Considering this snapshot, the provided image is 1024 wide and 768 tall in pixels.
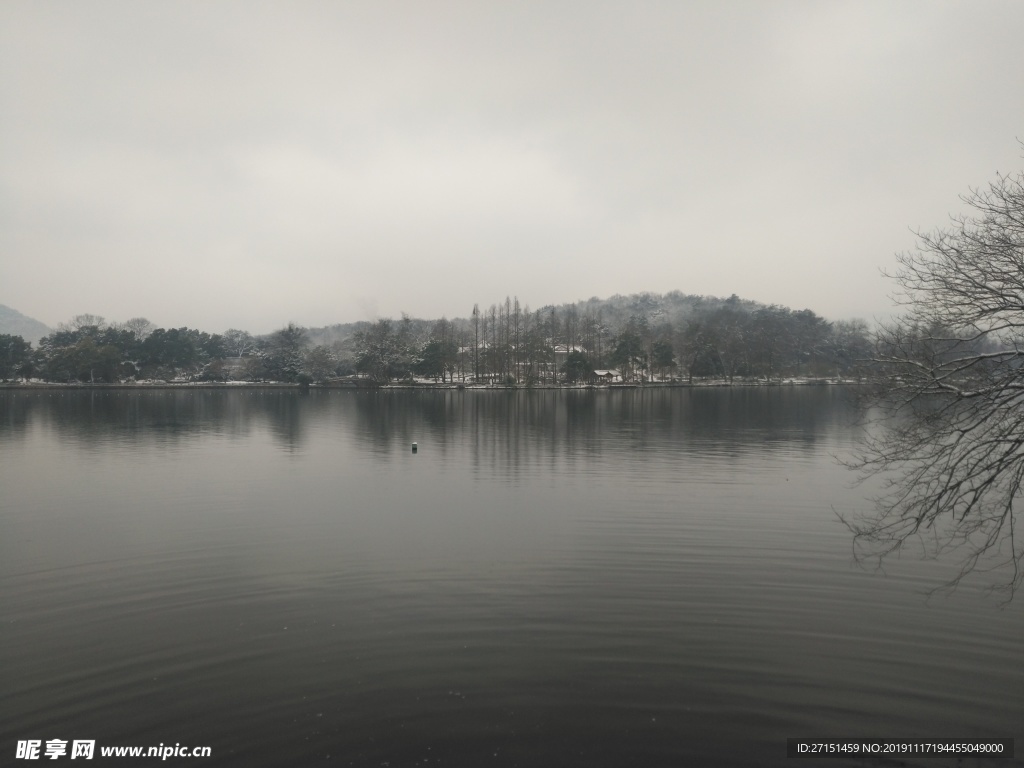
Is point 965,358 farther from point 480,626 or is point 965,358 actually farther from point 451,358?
point 451,358

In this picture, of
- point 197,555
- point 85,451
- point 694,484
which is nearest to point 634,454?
point 694,484

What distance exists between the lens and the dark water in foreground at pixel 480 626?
6441mm

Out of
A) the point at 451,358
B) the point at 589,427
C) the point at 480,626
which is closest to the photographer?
the point at 480,626

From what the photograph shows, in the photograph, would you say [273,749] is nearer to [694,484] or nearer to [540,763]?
[540,763]

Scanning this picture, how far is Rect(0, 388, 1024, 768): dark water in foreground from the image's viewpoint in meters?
6.44

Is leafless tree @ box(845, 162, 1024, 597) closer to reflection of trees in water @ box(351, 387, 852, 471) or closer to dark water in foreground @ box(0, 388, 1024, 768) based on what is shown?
dark water in foreground @ box(0, 388, 1024, 768)

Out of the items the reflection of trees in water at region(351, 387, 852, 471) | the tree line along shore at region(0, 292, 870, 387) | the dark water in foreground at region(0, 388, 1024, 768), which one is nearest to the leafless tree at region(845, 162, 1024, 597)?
the dark water in foreground at region(0, 388, 1024, 768)

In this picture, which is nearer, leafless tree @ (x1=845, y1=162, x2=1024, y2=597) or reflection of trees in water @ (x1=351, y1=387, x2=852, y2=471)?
leafless tree @ (x1=845, y1=162, x2=1024, y2=597)

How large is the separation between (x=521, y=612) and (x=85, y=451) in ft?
87.3

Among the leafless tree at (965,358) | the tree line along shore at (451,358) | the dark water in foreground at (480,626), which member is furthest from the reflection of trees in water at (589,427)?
the tree line along shore at (451,358)

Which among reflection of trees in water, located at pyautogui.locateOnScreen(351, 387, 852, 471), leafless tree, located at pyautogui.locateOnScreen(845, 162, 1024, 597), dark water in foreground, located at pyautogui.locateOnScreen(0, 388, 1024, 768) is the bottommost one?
dark water in foreground, located at pyautogui.locateOnScreen(0, 388, 1024, 768)

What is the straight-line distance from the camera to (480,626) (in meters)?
8.95

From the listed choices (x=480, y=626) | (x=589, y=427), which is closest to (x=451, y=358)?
(x=589, y=427)

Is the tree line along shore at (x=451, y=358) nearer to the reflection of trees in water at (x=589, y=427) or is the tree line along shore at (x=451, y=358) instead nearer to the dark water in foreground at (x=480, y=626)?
the reflection of trees in water at (x=589, y=427)
